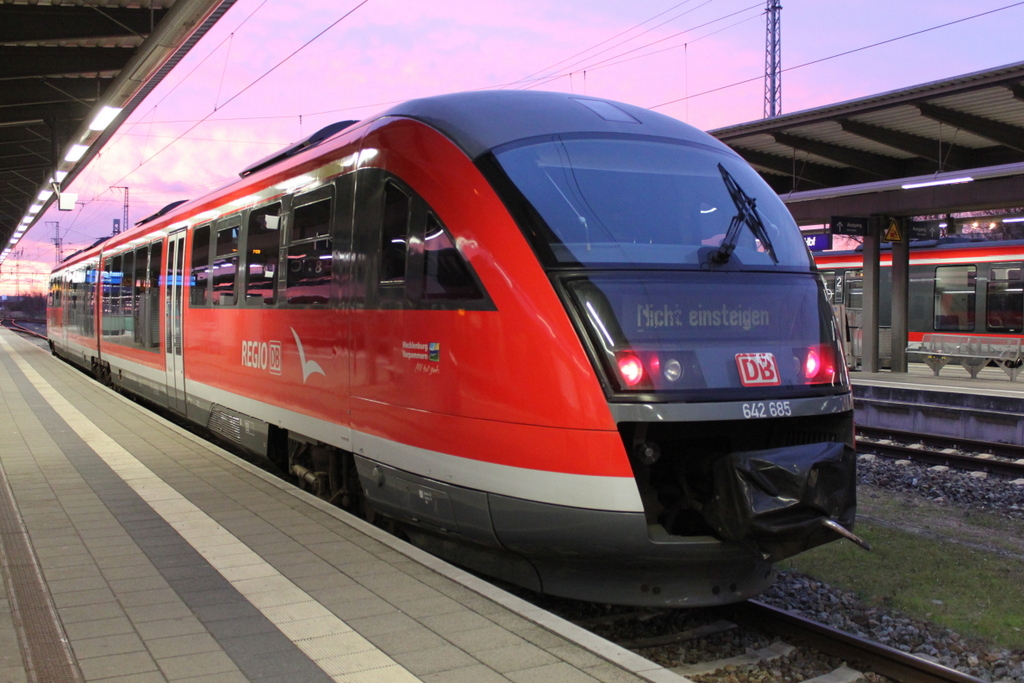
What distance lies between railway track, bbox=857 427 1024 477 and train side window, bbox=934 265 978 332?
12.4 meters

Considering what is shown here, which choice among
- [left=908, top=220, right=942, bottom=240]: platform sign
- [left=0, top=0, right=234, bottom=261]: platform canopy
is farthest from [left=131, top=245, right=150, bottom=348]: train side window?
[left=908, top=220, right=942, bottom=240]: platform sign

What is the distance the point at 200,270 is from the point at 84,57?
6065 mm

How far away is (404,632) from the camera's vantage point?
4109 mm

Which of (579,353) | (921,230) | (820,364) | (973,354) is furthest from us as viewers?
Result: (973,354)

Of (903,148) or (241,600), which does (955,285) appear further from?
(241,600)

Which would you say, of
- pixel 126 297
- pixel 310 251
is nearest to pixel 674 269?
pixel 310 251

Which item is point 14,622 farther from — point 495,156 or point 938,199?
point 938,199

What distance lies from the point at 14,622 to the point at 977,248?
23.4m

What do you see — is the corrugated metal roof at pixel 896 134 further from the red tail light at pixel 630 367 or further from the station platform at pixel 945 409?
the red tail light at pixel 630 367

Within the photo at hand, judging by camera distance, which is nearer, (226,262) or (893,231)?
(226,262)

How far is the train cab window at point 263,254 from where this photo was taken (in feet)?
25.5

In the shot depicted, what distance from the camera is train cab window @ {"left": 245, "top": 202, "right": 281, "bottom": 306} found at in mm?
7766

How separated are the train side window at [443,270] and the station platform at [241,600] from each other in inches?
60.0

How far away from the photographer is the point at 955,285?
23.2 meters
